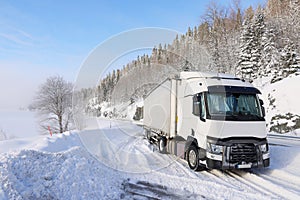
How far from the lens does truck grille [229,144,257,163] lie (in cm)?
636

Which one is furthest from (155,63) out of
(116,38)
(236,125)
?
(236,125)

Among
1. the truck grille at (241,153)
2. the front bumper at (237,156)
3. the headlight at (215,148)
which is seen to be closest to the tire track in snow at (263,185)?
the front bumper at (237,156)

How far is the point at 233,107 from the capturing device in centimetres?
683

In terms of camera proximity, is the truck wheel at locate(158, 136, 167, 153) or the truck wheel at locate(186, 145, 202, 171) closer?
the truck wheel at locate(186, 145, 202, 171)

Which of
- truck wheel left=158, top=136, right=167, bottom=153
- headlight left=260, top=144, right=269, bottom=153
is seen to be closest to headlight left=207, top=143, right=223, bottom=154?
headlight left=260, top=144, right=269, bottom=153

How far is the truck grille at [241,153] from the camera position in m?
6.36

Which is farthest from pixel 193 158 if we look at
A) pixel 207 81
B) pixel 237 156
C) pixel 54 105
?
pixel 54 105

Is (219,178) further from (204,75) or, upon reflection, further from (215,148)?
(204,75)

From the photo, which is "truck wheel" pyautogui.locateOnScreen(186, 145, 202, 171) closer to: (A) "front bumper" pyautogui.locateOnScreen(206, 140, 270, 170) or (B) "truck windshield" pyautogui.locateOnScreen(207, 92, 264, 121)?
(A) "front bumper" pyautogui.locateOnScreen(206, 140, 270, 170)

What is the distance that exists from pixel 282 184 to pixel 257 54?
34598mm

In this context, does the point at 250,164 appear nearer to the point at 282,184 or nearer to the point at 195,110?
the point at 282,184

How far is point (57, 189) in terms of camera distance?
16.5 feet

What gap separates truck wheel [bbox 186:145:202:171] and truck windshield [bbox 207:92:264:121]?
1323 mm

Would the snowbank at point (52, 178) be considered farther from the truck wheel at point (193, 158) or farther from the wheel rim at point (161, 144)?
the wheel rim at point (161, 144)
